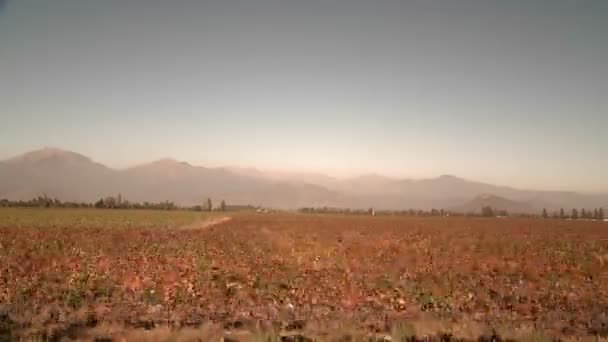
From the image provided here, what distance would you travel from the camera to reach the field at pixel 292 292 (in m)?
8.85

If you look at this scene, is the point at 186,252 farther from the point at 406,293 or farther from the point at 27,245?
the point at 406,293

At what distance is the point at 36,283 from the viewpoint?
13.9m

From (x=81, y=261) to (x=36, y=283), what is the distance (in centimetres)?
458

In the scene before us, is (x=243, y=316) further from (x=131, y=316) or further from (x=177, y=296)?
(x=177, y=296)

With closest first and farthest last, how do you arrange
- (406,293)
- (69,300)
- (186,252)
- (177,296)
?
(69,300) → (177,296) → (406,293) → (186,252)

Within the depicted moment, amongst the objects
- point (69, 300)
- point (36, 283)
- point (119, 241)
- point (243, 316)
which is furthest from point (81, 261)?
point (243, 316)

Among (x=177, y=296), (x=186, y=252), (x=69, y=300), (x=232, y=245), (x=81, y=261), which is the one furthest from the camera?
(x=232, y=245)

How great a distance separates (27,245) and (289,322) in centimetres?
1950

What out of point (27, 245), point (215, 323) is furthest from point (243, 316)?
point (27, 245)

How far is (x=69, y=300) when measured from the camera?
11836 millimetres

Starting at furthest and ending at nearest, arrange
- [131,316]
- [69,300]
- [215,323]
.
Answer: [69,300] < [131,316] < [215,323]

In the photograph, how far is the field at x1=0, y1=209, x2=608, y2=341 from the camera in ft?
29.0

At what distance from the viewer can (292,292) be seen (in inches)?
544

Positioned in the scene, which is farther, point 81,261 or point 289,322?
point 81,261
